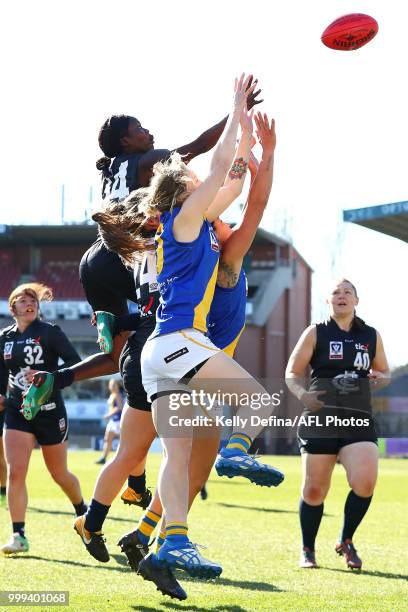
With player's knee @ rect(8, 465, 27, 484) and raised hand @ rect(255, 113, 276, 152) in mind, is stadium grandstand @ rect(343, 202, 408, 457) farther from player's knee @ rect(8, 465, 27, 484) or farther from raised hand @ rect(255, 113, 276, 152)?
raised hand @ rect(255, 113, 276, 152)

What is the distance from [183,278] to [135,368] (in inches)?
39.0

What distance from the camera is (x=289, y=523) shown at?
36.6 feet

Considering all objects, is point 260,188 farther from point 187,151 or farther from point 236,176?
point 187,151

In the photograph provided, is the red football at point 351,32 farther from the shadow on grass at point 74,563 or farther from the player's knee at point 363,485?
the shadow on grass at point 74,563

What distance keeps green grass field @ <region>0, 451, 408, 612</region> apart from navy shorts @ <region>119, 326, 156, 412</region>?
1.12 metres

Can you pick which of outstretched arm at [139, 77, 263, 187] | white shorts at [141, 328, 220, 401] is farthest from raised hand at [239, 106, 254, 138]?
white shorts at [141, 328, 220, 401]

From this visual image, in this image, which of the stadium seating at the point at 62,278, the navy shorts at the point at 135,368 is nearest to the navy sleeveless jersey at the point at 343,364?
the navy shorts at the point at 135,368

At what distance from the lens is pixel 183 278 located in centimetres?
485

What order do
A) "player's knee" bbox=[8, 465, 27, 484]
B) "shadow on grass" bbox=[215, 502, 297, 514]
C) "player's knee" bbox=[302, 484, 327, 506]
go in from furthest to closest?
1. "shadow on grass" bbox=[215, 502, 297, 514]
2. "player's knee" bbox=[8, 465, 27, 484]
3. "player's knee" bbox=[302, 484, 327, 506]

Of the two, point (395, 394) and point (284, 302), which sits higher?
point (284, 302)

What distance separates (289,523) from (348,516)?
3640mm

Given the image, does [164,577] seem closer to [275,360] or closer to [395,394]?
[395,394]

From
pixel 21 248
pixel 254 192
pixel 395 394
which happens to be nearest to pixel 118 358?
pixel 254 192

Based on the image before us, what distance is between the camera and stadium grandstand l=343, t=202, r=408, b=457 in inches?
1256
